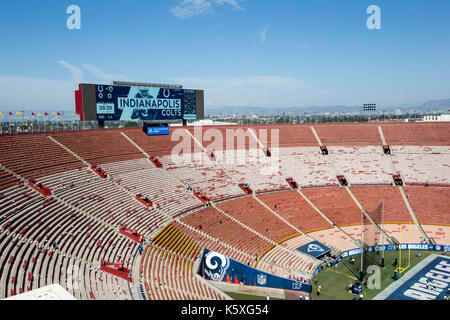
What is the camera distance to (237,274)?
2484cm

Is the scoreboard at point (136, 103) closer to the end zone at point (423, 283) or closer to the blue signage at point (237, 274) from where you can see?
the blue signage at point (237, 274)

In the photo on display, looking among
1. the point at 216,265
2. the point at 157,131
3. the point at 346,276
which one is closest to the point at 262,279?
the point at 216,265

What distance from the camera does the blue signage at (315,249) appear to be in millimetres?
31688

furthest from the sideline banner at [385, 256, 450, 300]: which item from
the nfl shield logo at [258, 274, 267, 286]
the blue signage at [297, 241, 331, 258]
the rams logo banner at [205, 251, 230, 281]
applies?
the rams logo banner at [205, 251, 230, 281]

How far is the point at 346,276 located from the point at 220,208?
48.3 ft

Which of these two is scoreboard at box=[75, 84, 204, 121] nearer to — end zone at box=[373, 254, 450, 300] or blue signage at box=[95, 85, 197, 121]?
blue signage at box=[95, 85, 197, 121]

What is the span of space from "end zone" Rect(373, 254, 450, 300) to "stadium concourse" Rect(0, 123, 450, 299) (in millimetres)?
5338

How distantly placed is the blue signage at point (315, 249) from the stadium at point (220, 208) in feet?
0.33

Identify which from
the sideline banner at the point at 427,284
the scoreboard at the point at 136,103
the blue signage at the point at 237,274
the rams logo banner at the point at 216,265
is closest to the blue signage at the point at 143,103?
the scoreboard at the point at 136,103

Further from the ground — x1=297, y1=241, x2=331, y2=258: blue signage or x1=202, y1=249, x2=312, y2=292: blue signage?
x1=202, y1=249, x2=312, y2=292: blue signage

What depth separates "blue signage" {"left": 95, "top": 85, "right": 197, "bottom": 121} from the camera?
41375 mm

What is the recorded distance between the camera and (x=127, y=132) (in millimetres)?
45156

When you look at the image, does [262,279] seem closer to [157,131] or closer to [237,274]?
[237,274]
